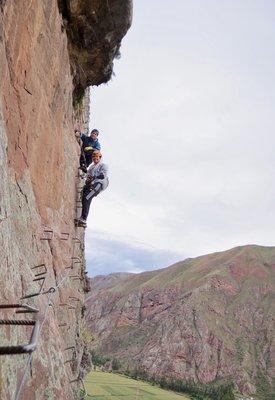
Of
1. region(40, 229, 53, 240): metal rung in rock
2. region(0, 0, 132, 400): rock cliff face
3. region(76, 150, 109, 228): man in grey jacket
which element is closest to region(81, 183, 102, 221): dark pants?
region(76, 150, 109, 228): man in grey jacket

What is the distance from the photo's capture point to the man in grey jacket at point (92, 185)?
14.4 metres

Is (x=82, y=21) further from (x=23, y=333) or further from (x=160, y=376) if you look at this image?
(x=160, y=376)

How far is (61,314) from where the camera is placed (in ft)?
39.7

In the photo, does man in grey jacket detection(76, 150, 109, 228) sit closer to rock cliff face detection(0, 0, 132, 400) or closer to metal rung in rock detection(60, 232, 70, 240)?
rock cliff face detection(0, 0, 132, 400)

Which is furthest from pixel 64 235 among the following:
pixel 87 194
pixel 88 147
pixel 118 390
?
pixel 118 390

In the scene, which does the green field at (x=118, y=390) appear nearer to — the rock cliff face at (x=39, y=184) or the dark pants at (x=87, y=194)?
the dark pants at (x=87, y=194)

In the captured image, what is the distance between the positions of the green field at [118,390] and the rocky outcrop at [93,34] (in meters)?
111

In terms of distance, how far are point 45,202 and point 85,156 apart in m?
5.42

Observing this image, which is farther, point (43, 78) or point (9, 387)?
point (43, 78)

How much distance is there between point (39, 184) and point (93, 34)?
5.87 meters

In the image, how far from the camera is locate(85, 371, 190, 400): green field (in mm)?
122062

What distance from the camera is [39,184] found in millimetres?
10594

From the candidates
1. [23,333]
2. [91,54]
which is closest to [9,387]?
[23,333]

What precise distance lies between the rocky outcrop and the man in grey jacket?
3.03m
